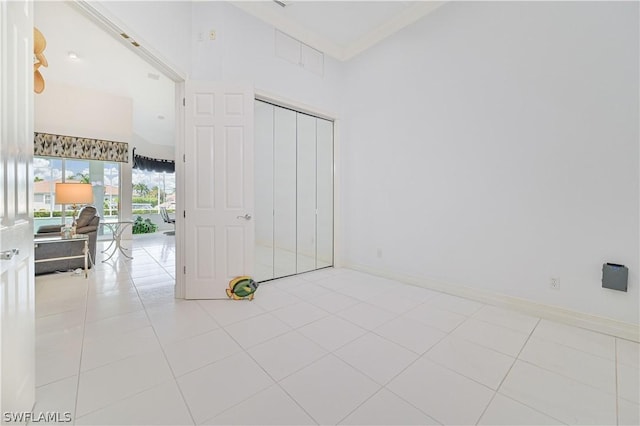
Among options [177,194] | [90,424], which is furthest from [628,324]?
[177,194]

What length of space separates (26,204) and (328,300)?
8.12 feet

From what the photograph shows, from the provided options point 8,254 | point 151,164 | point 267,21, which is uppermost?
point 267,21

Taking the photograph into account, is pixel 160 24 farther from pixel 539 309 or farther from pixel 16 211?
pixel 539 309

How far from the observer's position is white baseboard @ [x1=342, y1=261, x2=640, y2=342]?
221 cm

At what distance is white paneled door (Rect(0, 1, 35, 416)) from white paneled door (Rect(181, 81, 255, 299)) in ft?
5.20

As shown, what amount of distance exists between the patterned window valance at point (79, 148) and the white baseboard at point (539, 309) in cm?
715

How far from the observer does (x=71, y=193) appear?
377 centimetres

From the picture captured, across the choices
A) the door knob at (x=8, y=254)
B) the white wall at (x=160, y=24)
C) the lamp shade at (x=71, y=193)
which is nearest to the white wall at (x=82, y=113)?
the lamp shade at (x=71, y=193)

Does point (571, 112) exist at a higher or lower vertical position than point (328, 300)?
higher

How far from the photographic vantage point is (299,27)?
144 inches

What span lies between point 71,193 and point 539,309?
579 cm

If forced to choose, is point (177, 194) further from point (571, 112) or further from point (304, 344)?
point (571, 112)

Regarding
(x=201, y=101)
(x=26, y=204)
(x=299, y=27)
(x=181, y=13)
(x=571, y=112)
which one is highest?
(x=299, y=27)

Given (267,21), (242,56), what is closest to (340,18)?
(267,21)
